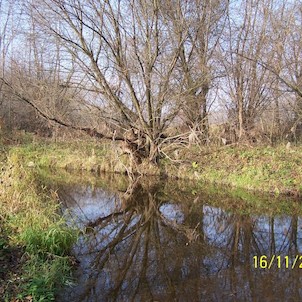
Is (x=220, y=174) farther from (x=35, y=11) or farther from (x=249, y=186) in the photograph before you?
(x=35, y=11)

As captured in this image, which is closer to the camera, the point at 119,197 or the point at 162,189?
the point at 119,197

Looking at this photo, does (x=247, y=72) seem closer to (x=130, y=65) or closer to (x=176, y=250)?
(x=130, y=65)

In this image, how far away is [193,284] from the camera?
462cm

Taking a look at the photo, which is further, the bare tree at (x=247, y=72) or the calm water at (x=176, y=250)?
the bare tree at (x=247, y=72)

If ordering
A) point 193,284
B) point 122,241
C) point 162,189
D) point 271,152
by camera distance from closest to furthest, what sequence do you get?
point 193,284, point 122,241, point 162,189, point 271,152

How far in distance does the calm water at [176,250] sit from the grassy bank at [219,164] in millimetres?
1932

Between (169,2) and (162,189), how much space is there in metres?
6.73

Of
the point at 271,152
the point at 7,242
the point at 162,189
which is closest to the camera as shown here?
the point at 7,242

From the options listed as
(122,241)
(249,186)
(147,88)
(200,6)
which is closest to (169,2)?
(200,6)

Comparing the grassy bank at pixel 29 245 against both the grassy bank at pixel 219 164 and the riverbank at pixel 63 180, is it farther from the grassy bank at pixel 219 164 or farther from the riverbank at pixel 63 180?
the grassy bank at pixel 219 164

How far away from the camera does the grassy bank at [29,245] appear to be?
4.02 metres

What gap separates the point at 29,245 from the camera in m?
5.06
